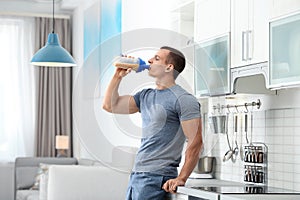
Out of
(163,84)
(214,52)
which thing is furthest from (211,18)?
(163,84)

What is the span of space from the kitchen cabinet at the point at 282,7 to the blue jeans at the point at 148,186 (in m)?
0.97

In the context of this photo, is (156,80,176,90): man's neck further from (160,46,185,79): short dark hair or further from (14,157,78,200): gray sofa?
(14,157,78,200): gray sofa

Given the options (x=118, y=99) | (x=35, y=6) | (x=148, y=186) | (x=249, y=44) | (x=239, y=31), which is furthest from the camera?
(x=35, y=6)

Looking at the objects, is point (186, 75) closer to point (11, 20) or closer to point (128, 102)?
point (128, 102)

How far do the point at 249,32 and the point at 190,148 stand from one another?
2.40 ft

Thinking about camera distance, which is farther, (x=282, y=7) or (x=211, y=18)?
(x=211, y=18)

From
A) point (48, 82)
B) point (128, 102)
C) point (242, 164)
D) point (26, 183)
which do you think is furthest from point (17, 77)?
point (128, 102)

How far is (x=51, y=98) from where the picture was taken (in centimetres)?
834

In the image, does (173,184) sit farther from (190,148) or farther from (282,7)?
(282,7)

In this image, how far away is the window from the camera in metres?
8.19

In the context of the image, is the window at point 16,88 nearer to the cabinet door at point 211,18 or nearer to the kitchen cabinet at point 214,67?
the cabinet door at point 211,18

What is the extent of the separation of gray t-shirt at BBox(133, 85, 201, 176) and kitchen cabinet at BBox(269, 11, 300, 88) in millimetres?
413

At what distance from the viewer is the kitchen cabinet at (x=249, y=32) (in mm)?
3408

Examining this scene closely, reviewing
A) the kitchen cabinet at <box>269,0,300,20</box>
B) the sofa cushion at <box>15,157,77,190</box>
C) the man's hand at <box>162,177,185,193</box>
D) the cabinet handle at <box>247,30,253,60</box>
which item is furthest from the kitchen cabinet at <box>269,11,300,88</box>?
the sofa cushion at <box>15,157,77,190</box>
